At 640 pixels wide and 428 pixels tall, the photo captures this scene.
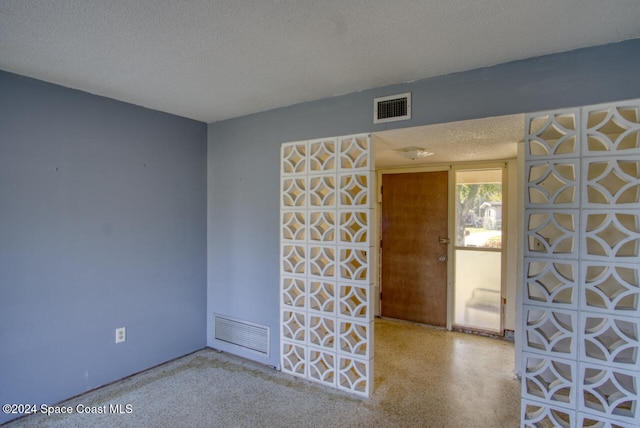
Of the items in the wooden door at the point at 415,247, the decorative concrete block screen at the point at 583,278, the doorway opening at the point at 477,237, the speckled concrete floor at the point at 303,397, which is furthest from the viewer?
the wooden door at the point at 415,247

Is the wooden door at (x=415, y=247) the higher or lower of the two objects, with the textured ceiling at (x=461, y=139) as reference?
lower

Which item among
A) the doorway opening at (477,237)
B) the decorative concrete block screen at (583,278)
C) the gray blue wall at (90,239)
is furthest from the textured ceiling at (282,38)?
the doorway opening at (477,237)

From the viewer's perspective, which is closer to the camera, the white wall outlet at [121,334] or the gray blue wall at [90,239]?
the gray blue wall at [90,239]

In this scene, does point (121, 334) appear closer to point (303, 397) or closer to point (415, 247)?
point (303, 397)

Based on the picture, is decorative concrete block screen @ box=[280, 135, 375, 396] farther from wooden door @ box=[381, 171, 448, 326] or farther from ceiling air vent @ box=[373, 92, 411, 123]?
wooden door @ box=[381, 171, 448, 326]

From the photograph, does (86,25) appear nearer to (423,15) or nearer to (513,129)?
(423,15)

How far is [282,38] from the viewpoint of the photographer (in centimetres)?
171

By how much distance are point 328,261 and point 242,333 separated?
1.24 metres

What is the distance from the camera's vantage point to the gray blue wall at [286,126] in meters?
1.78

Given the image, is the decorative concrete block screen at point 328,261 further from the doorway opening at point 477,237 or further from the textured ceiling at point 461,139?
the doorway opening at point 477,237

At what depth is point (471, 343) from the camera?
11.4ft

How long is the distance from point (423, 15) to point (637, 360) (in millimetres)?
2177

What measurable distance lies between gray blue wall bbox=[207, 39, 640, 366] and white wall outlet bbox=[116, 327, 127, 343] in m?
0.82

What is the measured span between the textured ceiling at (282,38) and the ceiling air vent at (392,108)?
0.38 ft
